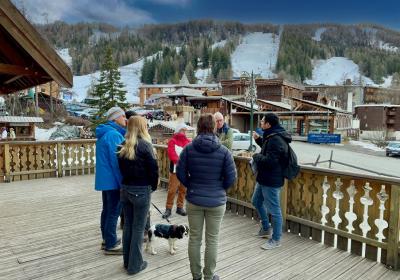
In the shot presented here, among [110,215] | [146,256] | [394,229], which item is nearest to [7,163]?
[110,215]

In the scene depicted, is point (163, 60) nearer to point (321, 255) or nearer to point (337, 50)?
point (337, 50)

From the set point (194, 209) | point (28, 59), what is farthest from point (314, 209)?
point (28, 59)

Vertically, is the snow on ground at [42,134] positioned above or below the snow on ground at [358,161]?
above

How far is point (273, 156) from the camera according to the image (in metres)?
4.11

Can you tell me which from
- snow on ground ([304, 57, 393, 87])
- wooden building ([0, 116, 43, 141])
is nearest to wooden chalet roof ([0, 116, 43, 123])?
wooden building ([0, 116, 43, 141])

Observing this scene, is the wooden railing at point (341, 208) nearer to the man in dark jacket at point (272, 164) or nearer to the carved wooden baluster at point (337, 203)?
the carved wooden baluster at point (337, 203)

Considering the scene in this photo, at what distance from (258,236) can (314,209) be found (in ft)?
2.97

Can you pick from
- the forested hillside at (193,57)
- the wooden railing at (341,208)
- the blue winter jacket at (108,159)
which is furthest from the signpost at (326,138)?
the forested hillside at (193,57)

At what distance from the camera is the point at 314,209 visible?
189 inches

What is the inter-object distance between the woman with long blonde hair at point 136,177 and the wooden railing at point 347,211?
248 cm

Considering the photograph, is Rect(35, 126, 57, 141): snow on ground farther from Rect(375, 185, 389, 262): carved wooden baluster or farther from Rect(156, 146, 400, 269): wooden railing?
Rect(375, 185, 389, 262): carved wooden baluster

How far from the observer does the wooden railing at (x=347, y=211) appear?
3988mm

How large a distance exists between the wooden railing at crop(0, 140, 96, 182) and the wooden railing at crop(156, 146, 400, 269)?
6.56 m

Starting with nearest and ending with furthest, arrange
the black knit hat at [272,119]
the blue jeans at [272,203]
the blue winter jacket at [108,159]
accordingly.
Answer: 1. the blue winter jacket at [108,159]
2. the black knit hat at [272,119]
3. the blue jeans at [272,203]
